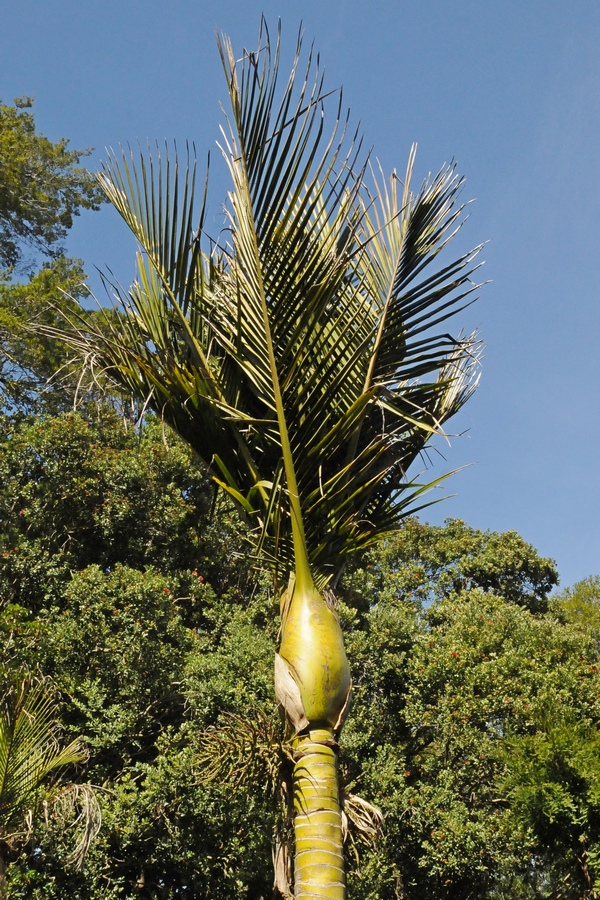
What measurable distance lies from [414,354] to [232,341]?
793mm

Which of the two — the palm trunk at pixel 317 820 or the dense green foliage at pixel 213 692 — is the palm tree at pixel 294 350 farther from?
the dense green foliage at pixel 213 692

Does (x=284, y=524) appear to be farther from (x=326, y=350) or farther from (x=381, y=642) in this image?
(x=381, y=642)

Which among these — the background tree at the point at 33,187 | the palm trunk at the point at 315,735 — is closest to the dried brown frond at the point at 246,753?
the palm trunk at the point at 315,735

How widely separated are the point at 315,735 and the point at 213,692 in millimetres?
7233

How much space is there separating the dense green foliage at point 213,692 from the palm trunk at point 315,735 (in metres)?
5.73

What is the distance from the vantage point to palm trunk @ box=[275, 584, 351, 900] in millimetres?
2703

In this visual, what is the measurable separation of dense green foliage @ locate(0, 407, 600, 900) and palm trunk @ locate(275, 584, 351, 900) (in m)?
5.73

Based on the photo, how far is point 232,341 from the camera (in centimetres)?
358

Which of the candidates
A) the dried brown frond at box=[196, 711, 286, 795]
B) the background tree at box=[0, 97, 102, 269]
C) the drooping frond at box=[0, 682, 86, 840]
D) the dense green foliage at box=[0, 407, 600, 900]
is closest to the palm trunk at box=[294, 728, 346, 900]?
the dried brown frond at box=[196, 711, 286, 795]

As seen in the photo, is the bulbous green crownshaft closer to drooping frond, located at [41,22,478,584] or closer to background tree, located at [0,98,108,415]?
drooping frond, located at [41,22,478,584]

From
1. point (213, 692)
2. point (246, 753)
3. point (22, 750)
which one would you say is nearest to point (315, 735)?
point (246, 753)

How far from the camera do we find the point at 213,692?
32.0 ft

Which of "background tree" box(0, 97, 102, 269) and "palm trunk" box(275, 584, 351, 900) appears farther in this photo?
"background tree" box(0, 97, 102, 269)

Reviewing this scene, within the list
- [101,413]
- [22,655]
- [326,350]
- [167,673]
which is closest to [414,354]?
[326,350]
